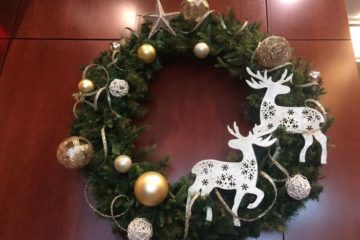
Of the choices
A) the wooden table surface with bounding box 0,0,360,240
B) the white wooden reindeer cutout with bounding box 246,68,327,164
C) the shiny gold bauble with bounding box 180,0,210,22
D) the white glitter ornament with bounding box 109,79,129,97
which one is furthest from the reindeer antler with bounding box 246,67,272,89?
the white glitter ornament with bounding box 109,79,129,97

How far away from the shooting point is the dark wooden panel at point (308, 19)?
57.4 inches

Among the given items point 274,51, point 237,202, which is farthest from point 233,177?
point 274,51

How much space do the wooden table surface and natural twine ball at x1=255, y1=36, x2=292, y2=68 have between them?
20 cm

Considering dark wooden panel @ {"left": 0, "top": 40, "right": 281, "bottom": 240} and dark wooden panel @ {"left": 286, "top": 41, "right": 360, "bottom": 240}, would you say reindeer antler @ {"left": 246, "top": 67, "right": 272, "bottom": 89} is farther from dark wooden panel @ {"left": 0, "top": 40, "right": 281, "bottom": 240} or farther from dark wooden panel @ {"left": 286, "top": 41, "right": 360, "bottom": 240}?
dark wooden panel @ {"left": 286, "top": 41, "right": 360, "bottom": 240}

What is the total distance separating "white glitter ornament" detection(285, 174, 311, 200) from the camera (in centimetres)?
98

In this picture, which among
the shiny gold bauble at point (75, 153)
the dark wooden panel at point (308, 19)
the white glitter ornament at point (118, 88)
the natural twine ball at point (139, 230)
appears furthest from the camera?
the dark wooden panel at point (308, 19)

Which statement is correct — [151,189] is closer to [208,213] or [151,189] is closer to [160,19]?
[208,213]

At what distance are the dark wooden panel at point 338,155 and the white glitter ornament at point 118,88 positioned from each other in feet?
2.46

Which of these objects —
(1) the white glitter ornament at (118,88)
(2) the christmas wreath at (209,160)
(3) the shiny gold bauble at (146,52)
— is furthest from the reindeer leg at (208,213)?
(3) the shiny gold bauble at (146,52)

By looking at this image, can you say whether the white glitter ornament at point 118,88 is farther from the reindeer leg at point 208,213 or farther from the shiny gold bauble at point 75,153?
the reindeer leg at point 208,213

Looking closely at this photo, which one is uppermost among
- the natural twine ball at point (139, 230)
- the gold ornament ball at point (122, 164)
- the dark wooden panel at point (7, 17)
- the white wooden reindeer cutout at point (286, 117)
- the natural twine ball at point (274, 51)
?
the dark wooden panel at point (7, 17)

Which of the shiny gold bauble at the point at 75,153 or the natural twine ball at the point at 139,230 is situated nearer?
the natural twine ball at the point at 139,230

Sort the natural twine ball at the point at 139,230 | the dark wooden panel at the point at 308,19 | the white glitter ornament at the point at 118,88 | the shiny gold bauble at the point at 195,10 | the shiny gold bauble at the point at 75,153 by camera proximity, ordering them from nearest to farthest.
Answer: the natural twine ball at the point at 139,230, the shiny gold bauble at the point at 75,153, the white glitter ornament at the point at 118,88, the shiny gold bauble at the point at 195,10, the dark wooden panel at the point at 308,19

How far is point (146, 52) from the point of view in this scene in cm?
126
